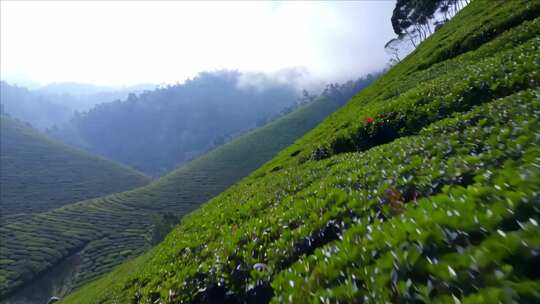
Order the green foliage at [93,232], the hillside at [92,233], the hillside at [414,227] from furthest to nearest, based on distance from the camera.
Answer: the green foliage at [93,232], the hillside at [92,233], the hillside at [414,227]

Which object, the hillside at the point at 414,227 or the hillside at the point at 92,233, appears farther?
the hillside at the point at 92,233

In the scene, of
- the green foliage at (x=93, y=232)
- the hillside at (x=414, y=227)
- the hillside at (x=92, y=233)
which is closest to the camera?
the hillside at (x=414, y=227)

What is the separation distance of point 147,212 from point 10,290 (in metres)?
69.3

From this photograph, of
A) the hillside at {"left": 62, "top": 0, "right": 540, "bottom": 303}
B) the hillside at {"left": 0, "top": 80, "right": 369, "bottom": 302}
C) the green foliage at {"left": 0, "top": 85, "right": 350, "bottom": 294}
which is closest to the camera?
the hillside at {"left": 62, "top": 0, "right": 540, "bottom": 303}

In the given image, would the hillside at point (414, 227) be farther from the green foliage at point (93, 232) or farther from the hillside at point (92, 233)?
the hillside at point (92, 233)

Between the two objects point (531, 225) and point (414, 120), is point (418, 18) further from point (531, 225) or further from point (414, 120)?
point (531, 225)

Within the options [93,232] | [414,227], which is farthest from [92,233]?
[414,227]

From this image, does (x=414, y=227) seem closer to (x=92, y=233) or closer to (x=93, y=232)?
(x=92, y=233)

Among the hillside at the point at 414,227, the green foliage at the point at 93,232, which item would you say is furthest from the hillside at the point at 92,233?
the hillside at the point at 414,227

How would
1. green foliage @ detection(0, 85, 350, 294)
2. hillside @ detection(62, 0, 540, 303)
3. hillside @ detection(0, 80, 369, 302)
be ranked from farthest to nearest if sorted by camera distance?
green foliage @ detection(0, 85, 350, 294) < hillside @ detection(0, 80, 369, 302) < hillside @ detection(62, 0, 540, 303)

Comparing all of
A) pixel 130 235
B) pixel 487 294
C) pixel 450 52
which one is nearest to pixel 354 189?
pixel 487 294

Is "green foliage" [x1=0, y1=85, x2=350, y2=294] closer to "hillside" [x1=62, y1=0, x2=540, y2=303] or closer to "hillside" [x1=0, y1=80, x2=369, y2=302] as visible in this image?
"hillside" [x1=0, y1=80, x2=369, y2=302]

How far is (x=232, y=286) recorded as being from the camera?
8570 millimetres

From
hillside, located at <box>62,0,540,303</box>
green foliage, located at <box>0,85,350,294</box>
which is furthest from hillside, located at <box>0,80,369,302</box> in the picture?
hillside, located at <box>62,0,540,303</box>
